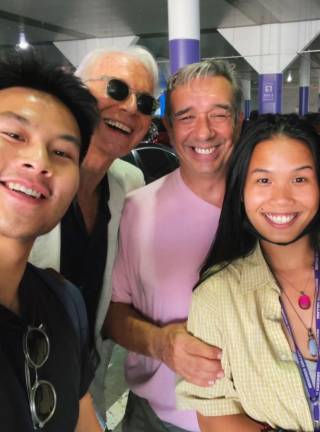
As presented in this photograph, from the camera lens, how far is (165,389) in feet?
Result: 6.09

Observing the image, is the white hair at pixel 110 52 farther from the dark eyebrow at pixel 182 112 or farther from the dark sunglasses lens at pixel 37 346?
the dark sunglasses lens at pixel 37 346

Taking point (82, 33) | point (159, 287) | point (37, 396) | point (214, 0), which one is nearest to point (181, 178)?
point (159, 287)

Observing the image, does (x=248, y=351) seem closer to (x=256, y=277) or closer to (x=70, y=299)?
(x=256, y=277)

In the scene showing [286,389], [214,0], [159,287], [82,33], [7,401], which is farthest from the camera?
[82,33]

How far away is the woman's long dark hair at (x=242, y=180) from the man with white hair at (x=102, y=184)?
0.49 metres

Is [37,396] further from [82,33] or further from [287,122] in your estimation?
[82,33]

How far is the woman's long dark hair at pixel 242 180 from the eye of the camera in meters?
1.50

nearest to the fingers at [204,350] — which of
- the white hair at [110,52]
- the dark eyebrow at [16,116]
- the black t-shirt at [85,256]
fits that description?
the black t-shirt at [85,256]

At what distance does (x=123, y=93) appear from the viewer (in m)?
1.99

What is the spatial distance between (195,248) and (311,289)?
49cm

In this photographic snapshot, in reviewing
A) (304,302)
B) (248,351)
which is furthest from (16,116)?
(304,302)

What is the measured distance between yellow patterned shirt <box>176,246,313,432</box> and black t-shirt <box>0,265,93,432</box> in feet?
1.29

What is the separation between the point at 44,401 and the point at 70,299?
0.34 m

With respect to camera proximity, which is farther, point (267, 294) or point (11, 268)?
point (267, 294)
